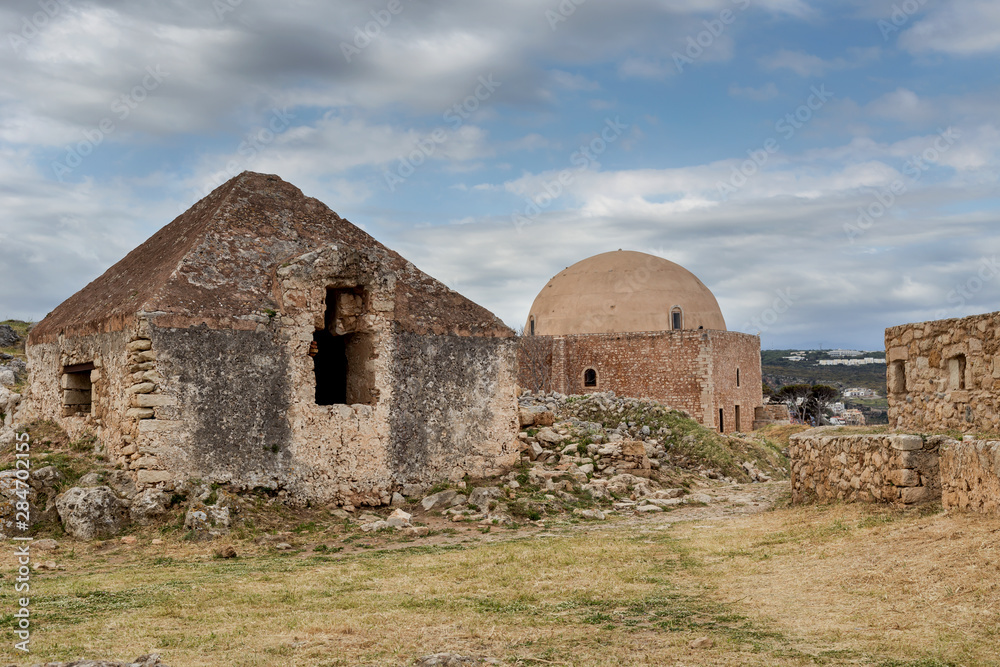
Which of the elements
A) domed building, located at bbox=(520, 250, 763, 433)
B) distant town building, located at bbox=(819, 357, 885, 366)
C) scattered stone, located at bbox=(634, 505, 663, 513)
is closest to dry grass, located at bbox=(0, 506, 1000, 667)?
scattered stone, located at bbox=(634, 505, 663, 513)

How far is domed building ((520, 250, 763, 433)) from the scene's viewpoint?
32.2m

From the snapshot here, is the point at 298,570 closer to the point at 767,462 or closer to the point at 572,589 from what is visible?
the point at 572,589

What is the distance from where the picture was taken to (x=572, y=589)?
6820 mm

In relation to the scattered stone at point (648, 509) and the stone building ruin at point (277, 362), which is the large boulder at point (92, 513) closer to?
the stone building ruin at point (277, 362)

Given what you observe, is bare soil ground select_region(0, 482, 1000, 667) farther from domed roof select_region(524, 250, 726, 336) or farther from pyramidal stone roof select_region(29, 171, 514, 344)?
domed roof select_region(524, 250, 726, 336)

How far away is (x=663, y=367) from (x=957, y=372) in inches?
913

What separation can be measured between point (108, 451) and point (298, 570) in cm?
409

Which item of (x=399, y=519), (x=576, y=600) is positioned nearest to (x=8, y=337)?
(x=399, y=519)

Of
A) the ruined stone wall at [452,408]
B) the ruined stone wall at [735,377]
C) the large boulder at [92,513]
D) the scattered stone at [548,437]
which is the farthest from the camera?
the ruined stone wall at [735,377]

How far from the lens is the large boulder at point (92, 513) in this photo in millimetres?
9727

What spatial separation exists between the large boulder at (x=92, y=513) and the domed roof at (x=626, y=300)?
25.8 meters

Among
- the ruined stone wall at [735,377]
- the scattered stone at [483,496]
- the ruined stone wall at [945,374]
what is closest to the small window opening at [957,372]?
the ruined stone wall at [945,374]

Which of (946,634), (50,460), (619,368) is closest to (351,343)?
(50,460)

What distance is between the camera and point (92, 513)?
979cm
